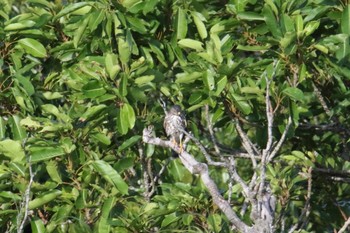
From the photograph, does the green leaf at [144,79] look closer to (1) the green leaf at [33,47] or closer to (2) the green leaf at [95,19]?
(2) the green leaf at [95,19]

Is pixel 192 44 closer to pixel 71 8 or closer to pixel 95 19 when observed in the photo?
pixel 95 19

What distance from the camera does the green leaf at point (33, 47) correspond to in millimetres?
5266

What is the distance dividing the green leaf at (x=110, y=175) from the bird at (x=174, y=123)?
37 centimetres

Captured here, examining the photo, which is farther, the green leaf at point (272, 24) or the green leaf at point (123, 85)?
the green leaf at point (272, 24)

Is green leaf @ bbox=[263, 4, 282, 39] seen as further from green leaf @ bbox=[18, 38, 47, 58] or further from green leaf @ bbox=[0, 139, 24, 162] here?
green leaf @ bbox=[0, 139, 24, 162]

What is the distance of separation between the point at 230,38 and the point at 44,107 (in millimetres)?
1191

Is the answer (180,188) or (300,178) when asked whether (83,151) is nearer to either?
(180,188)

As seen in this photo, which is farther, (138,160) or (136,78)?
(138,160)

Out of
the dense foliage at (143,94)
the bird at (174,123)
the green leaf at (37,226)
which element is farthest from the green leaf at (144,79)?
the green leaf at (37,226)

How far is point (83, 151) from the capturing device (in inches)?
198

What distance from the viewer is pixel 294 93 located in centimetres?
461

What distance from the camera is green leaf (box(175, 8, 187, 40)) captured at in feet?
17.1

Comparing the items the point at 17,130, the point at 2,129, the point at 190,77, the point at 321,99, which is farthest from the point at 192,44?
the point at 2,129

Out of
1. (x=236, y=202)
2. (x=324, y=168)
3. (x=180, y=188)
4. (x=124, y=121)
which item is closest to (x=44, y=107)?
(x=124, y=121)
